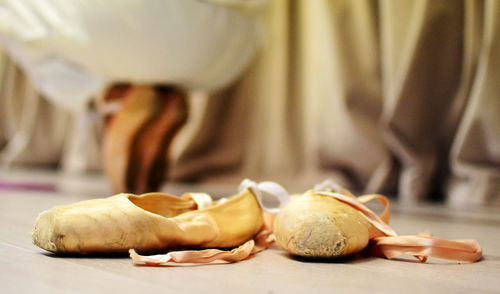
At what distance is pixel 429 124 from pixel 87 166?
1597 millimetres

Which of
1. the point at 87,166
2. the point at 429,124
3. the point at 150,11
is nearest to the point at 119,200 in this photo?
the point at 150,11

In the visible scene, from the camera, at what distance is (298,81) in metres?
1.72

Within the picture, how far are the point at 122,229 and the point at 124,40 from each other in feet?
2.15

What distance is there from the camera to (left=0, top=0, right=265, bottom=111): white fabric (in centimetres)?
98

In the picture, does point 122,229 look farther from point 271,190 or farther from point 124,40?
point 124,40

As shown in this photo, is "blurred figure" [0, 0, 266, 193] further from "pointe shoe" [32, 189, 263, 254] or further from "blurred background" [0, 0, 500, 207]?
"pointe shoe" [32, 189, 263, 254]

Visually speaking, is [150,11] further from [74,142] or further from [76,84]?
[74,142]

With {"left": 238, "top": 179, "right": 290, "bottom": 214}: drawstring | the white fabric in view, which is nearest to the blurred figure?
the white fabric

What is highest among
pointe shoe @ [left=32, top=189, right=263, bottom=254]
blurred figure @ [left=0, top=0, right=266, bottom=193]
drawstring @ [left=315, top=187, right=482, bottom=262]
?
blurred figure @ [left=0, top=0, right=266, bottom=193]

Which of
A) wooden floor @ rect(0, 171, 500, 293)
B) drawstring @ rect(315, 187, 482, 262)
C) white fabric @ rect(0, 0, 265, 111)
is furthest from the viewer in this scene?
white fabric @ rect(0, 0, 265, 111)

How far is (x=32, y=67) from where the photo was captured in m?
1.16

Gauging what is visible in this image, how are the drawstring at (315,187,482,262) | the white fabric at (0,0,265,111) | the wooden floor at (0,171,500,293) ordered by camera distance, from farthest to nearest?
the white fabric at (0,0,265,111) → the drawstring at (315,187,482,262) → the wooden floor at (0,171,500,293)

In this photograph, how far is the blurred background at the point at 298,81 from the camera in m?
1.04

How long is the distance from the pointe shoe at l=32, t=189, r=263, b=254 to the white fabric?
0.58m
